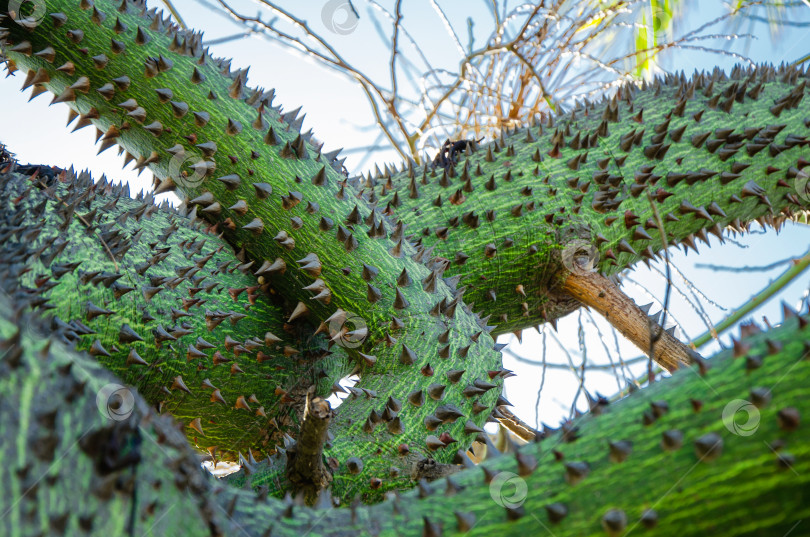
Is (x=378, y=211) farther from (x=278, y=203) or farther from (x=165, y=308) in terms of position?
(x=165, y=308)

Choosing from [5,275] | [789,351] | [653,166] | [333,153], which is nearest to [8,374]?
[5,275]

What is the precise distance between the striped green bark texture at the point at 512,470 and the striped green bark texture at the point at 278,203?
0.65 metres

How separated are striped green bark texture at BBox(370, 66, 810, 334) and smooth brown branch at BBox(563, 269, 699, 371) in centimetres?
8

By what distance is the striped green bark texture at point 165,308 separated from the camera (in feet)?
4.84

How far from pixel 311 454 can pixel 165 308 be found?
67 centimetres

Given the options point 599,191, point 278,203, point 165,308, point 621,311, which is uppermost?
point 599,191

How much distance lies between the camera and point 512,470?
991mm

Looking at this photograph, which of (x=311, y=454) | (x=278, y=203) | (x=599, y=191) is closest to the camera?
(x=311, y=454)

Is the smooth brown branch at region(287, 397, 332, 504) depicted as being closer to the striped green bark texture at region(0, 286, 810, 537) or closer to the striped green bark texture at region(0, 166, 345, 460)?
the striped green bark texture at region(0, 286, 810, 537)

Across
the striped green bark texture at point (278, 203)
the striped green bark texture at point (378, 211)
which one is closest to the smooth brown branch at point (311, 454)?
the striped green bark texture at point (378, 211)

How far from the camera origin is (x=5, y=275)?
0.95m

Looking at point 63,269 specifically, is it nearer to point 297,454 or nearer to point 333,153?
point 297,454

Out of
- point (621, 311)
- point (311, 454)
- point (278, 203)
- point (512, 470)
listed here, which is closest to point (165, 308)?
point (278, 203)

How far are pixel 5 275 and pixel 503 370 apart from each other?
1252 millimetres
